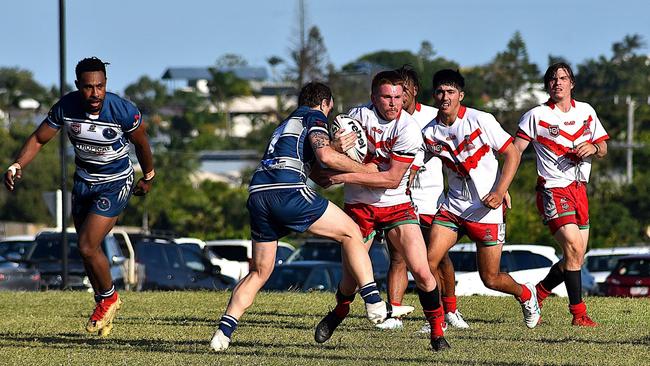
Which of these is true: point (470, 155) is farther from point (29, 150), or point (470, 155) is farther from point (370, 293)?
point (29, 150)

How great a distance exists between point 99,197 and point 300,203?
234 centimetres

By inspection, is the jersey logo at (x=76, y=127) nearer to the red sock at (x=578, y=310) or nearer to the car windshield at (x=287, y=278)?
the red sock at (x=578, y=310)

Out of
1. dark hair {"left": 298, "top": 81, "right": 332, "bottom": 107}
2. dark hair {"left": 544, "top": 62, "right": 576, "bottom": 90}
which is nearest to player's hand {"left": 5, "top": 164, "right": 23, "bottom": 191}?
dark hair {"left": 298, "top": 81, "right": 332, "bottom": 107}

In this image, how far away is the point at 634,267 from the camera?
2583 cm

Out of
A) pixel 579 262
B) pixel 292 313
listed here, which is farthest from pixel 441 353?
pixel 292 313

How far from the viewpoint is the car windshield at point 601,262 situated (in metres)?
34.9

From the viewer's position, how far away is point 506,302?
15031 mm

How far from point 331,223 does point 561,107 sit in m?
3.46

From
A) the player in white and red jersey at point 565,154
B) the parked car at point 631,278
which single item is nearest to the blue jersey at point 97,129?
the player in white and red jersey at point 565,154

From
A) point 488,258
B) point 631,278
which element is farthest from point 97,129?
point 631,278

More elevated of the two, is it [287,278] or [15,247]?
[287,278]

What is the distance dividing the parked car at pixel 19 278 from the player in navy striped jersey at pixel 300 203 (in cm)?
1464

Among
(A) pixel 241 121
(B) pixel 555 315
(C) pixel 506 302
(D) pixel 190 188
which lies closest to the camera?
(B) pixel 555 315

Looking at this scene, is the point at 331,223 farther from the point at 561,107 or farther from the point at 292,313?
the point at 292,313
